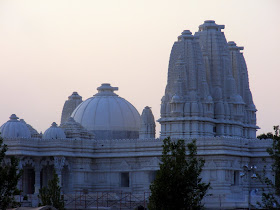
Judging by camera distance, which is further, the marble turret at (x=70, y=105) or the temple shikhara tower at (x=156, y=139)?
the marble turret at (x=70, y=105)

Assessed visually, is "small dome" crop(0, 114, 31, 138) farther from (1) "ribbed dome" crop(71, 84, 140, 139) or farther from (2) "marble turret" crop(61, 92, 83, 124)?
(2) "marble turret" crop(61, 92, 83, 124)

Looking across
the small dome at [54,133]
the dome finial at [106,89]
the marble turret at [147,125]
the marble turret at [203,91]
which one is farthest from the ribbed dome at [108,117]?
the marble turret at [203,91]

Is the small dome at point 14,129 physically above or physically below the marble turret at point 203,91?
below

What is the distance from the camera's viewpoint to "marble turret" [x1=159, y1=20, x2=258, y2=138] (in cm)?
9244

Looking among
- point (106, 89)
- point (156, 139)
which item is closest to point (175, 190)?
point (156, 139)

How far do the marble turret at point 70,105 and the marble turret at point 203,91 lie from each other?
62.1ft

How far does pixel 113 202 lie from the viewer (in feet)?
266

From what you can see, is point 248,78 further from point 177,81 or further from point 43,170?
point 43,170

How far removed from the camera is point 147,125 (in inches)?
3799

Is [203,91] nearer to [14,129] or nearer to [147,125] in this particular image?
[147,125]

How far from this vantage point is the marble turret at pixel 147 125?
316 feet

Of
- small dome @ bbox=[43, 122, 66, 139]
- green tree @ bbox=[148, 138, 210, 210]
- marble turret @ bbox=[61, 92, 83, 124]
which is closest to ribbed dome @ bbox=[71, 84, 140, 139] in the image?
marble turret @ bbox=[61, 92, 83, 124]

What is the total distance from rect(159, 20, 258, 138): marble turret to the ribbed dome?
801 cm

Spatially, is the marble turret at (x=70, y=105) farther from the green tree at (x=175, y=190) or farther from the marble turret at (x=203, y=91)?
the green tree at (x=175, y=190)
